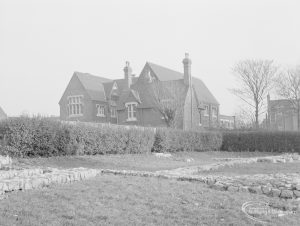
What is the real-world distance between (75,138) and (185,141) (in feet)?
42.9

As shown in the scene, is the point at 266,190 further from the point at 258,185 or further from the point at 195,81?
the point at 195,81

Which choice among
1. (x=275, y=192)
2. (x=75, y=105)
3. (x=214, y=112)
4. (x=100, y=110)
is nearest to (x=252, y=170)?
(x=275, y=192)

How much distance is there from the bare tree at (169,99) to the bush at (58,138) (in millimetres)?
16656

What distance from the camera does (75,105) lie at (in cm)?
4947

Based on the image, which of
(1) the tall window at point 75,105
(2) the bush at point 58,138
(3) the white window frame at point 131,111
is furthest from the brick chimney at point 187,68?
(2) the bush at point 58,138

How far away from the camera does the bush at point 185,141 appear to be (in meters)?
28.5

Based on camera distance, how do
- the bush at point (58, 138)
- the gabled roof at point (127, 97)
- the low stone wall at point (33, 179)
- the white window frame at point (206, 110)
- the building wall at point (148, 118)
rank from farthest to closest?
the white window frame at point (206, 110) → the gabled roof at point (127, 97) → the building wall at point (148, 118) → the bush at point (58, 138) → the low stone wall at point (33, 179)

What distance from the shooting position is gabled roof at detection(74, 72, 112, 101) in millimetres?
48781

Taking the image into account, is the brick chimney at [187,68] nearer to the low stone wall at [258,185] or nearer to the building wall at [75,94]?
the building wall at [75,94]

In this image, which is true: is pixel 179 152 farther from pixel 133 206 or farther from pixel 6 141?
pixel 133 206

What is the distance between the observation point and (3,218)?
269 inches

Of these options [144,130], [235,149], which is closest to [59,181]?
[144,130]

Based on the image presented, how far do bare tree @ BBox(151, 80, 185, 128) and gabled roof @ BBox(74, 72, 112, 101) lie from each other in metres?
7.66

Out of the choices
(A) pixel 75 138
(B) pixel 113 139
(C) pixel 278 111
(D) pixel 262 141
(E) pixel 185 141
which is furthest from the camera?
(C) pixel 278 111
